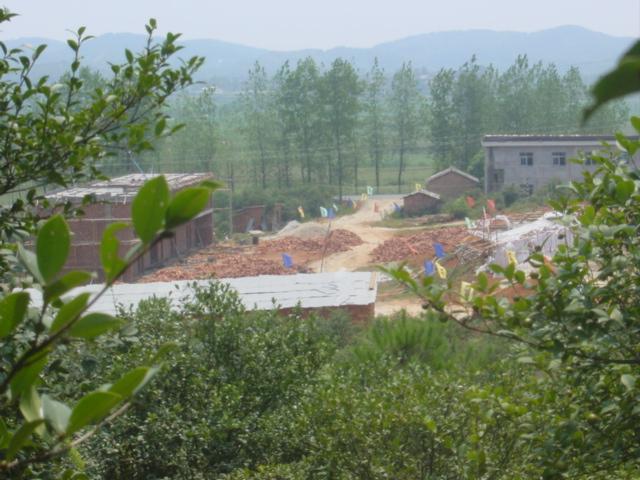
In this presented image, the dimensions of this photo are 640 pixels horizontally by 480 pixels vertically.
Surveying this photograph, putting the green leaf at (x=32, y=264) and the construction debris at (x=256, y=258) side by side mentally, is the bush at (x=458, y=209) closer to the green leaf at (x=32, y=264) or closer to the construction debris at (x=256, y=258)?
the construction debris at (x=256, y=258)

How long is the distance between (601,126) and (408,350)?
4415 centimetres

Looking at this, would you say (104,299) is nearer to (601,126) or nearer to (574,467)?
(574,467)

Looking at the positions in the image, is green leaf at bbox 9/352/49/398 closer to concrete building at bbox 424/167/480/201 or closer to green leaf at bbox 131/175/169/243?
green leaf at bbox 131/175/169/243

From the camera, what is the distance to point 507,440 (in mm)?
4680

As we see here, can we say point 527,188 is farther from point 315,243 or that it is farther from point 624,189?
point 624,189

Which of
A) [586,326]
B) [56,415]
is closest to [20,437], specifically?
[56,415]

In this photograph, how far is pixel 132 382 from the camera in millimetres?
818

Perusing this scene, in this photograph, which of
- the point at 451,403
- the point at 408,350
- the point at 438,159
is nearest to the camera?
the point at 451,403

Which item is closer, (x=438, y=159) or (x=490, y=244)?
(x=490, y=244)

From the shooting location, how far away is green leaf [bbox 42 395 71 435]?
824 millimetres

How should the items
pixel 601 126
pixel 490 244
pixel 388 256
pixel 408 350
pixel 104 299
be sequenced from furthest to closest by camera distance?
pixel 601 126
pixel 388 256
pixel 490 244
pixel 104 299
pixel 408 350

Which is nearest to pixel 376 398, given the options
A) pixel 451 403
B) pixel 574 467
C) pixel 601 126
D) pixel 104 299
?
pixel 451 403

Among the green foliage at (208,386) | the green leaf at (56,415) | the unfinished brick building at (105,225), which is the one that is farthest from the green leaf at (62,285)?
the unfinished brick building at (105,225)

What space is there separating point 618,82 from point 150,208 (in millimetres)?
367
